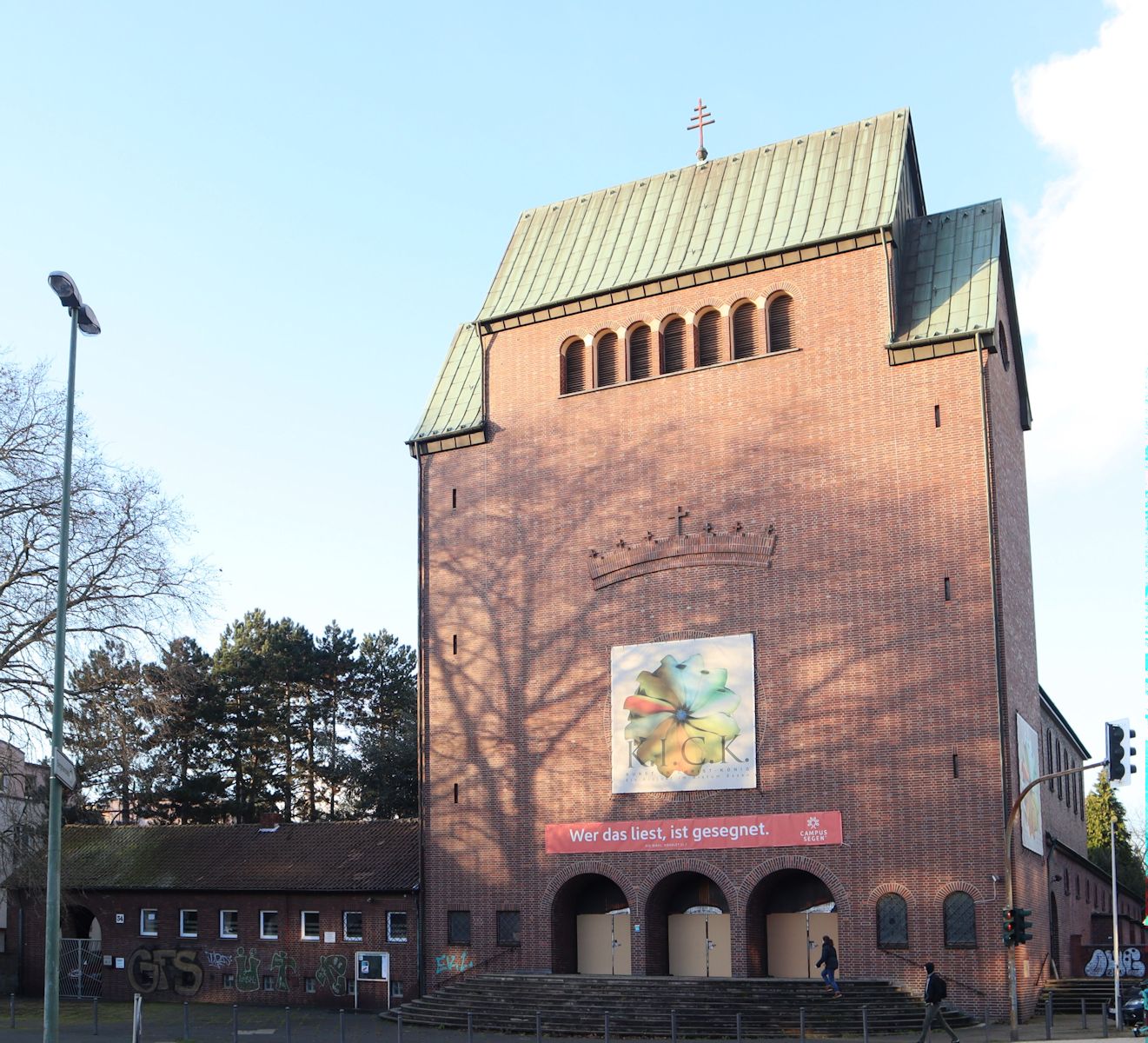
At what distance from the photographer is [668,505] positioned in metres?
37.6

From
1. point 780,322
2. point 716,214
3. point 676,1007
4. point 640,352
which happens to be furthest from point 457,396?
point 676,1007

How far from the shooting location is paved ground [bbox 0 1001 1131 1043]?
29828 mm

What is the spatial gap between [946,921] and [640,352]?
17.0 meters

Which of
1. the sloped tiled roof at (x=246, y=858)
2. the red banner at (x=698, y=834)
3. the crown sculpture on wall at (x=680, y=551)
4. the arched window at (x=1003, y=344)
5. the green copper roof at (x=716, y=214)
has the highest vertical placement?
the green copper roof at (x=716, y=214)

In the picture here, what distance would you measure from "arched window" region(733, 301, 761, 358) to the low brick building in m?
17.3

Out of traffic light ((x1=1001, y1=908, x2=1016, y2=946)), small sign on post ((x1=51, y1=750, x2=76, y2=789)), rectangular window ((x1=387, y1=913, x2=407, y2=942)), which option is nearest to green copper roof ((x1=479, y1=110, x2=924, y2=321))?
traffic light ((x1=1001, y1=908, x2=1016, y2=946))

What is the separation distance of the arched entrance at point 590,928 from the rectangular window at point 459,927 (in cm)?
272

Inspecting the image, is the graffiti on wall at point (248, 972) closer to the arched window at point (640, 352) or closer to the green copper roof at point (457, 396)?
the green copper roof at point (457, 396)

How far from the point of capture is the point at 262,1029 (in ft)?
113

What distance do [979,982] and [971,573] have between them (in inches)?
363

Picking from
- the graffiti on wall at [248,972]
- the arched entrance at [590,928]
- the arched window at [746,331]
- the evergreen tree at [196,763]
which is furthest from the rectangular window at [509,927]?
the evergreen tree at [196,763]

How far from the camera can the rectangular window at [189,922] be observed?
43062 millimetres

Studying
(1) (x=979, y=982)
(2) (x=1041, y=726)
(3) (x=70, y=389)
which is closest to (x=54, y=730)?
(3) (x=70, y=389)

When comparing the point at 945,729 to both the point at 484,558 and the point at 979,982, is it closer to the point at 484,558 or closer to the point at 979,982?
the point at 979,982
